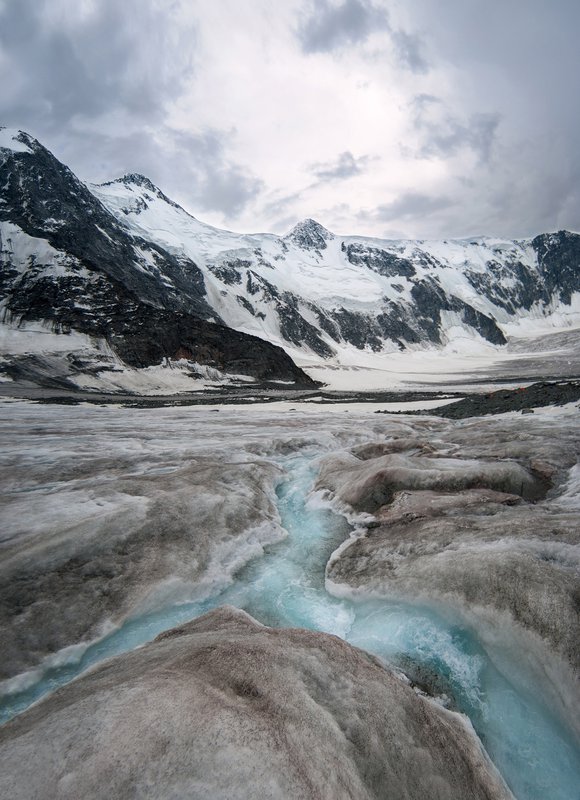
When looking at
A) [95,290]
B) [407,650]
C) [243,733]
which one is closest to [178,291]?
[95,290]

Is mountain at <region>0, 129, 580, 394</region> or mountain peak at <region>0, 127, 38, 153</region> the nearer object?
mountain at <region>0, 129, 580, 394</region>

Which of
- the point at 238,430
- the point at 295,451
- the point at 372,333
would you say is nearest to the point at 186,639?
the point at 295,451

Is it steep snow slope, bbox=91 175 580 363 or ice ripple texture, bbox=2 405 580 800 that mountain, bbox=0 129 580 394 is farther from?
ice ripple texture, bbox=2 405 580 800

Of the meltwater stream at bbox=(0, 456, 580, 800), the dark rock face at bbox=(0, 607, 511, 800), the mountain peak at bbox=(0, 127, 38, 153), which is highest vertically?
the mountain peak at bbox=(0, 127, 38, 153)

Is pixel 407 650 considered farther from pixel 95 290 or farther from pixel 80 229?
pixel 80 229

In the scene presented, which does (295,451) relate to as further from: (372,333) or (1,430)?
(372,333)

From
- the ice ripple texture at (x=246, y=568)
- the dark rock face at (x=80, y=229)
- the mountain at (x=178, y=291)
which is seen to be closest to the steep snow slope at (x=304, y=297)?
the mountain at (x=178, y=291)

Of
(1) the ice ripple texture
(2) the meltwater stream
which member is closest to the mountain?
(1) the ice ripple texture
